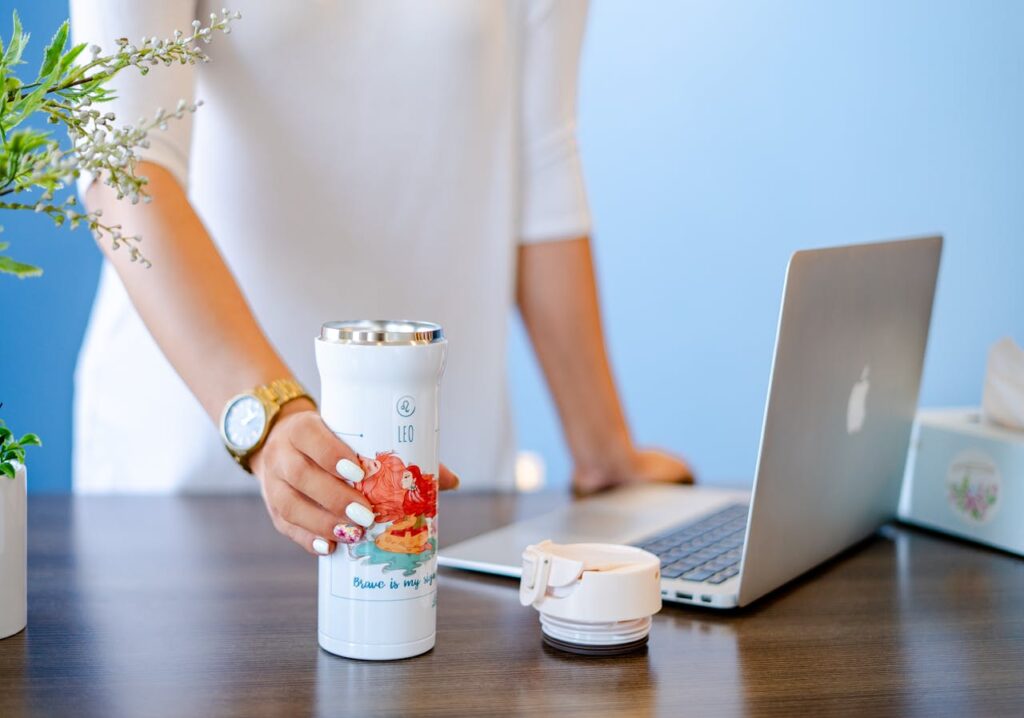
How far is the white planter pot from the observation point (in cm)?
85

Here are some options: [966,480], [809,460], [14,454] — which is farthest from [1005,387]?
[14,454]

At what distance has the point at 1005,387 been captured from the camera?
1.29m

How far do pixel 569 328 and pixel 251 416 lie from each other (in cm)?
82

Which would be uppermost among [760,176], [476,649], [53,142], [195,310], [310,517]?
[760,176]

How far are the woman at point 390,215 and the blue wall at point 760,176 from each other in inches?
78.5

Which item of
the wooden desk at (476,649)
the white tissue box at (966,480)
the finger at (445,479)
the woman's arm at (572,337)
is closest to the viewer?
the wooden desk at (476,649)

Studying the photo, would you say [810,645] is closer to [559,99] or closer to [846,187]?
[559,99]

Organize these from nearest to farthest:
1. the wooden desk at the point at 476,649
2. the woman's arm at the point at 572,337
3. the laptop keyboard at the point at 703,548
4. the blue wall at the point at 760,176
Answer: the wooden desk at the point at 476,649 < the laptop keyboard at the point at 703,548 < the woman's arm at the point at 572,337 < the blue wall at the point at 760,176

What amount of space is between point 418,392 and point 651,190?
299 cm

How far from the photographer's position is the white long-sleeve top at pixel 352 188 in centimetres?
149

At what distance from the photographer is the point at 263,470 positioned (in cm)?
94

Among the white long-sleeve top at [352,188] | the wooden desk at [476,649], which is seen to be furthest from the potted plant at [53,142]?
the white long-sleeve top at [352,188]

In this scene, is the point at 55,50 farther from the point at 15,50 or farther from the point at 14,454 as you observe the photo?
the point at 14,454

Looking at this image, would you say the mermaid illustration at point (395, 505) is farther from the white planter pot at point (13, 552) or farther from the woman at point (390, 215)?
the woman at point (390, 215)
